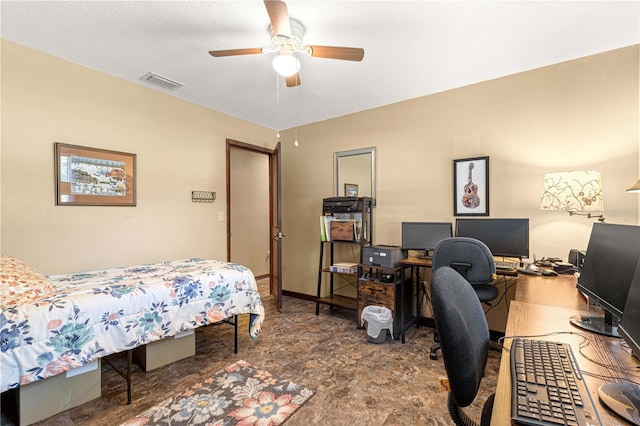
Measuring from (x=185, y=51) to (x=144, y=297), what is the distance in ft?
6.39

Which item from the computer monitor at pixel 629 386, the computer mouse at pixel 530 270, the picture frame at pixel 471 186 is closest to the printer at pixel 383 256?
the picture frame at pixel 471 186

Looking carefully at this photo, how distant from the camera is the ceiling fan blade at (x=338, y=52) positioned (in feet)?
6.35

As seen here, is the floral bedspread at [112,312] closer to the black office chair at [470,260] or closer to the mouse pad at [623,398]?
the black office chair at [470,260]

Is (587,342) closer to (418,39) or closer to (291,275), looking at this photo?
(418,39)

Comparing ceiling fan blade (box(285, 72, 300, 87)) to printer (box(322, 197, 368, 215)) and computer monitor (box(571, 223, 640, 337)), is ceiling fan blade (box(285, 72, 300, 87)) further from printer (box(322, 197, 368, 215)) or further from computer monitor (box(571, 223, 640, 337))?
computer monitor (box(571, 223, 640, 337))

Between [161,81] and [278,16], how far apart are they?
1788mm

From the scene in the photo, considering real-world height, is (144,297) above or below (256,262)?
above

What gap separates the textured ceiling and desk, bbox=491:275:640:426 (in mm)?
1770

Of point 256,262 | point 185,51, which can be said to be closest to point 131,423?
point 185,51

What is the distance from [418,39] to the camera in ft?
7.10

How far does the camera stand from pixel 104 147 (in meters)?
2.73

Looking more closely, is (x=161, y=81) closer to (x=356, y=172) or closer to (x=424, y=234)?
(x=356, y=172)

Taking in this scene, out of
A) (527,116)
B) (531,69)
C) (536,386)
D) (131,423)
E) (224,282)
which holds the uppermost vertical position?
(531,69)

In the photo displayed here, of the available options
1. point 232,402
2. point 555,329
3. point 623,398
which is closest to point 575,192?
point 555,329
